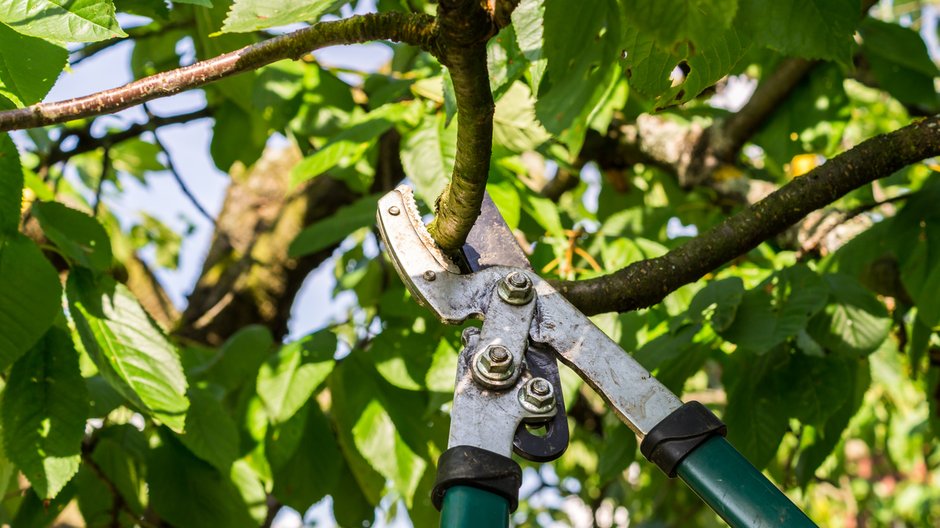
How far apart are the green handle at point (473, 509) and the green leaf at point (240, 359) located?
129 cm

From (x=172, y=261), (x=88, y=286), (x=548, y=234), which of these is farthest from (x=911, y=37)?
(x=172, y=261)

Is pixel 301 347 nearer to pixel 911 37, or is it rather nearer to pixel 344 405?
pixel 344 405

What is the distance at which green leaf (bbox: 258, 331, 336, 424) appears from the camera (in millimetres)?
2006

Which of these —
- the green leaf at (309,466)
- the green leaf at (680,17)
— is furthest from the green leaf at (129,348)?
the green leaf at (680,17)

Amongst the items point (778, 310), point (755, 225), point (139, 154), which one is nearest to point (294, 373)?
point (778, 310)

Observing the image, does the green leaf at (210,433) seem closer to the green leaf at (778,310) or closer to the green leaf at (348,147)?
the green leaf at (348,147)

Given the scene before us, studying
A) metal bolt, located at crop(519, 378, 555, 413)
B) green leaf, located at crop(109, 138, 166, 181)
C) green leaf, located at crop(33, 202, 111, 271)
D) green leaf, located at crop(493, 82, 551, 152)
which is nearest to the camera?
metal bolt, located at crop(519, 378, 555, 413)

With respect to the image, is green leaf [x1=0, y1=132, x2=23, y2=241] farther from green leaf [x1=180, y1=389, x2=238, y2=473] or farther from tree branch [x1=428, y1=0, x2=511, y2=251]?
tree branch [x1=428, y1=0, x2=511, y2=251]

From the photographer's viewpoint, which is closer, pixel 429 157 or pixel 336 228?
pixel 429 157

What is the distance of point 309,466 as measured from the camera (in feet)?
7.26

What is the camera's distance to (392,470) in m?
2.02

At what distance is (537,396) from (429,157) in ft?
3.15

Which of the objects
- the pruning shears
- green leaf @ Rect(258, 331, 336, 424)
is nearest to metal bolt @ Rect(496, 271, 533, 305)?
the pruning shears

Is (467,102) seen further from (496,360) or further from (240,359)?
(240,359)
